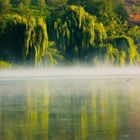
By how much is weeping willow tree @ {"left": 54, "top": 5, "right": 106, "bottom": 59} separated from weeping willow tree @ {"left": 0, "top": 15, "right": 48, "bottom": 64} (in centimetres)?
317

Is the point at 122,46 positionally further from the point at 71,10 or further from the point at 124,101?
the point at 124,101

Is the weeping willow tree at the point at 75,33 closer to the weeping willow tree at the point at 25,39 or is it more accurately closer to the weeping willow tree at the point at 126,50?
the weeping willow tree at the point at 126,50

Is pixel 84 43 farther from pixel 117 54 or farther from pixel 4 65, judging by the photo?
pixel 4 65

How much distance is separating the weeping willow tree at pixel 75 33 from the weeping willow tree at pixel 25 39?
3165 mm

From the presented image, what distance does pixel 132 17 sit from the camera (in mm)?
76188

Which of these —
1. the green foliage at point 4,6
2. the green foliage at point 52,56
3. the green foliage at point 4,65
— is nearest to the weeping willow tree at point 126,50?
the green foliage at point 52,56

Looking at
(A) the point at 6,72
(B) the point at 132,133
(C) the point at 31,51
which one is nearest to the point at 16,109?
(B) the point at 132,133

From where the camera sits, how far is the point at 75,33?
1495 inches

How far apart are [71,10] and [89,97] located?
2042 cm

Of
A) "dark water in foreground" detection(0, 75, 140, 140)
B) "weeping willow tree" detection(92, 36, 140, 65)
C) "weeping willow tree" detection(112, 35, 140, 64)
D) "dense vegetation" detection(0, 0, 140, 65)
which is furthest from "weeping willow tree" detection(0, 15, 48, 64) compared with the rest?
"dark water in foreground" detection(0, 75, 140, 140)

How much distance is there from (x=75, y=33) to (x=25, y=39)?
5.00 m

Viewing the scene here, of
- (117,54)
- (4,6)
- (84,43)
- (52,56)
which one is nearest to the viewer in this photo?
(117,54)

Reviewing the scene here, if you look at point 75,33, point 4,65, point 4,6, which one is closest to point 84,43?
point 75,33

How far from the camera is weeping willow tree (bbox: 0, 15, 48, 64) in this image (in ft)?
112
